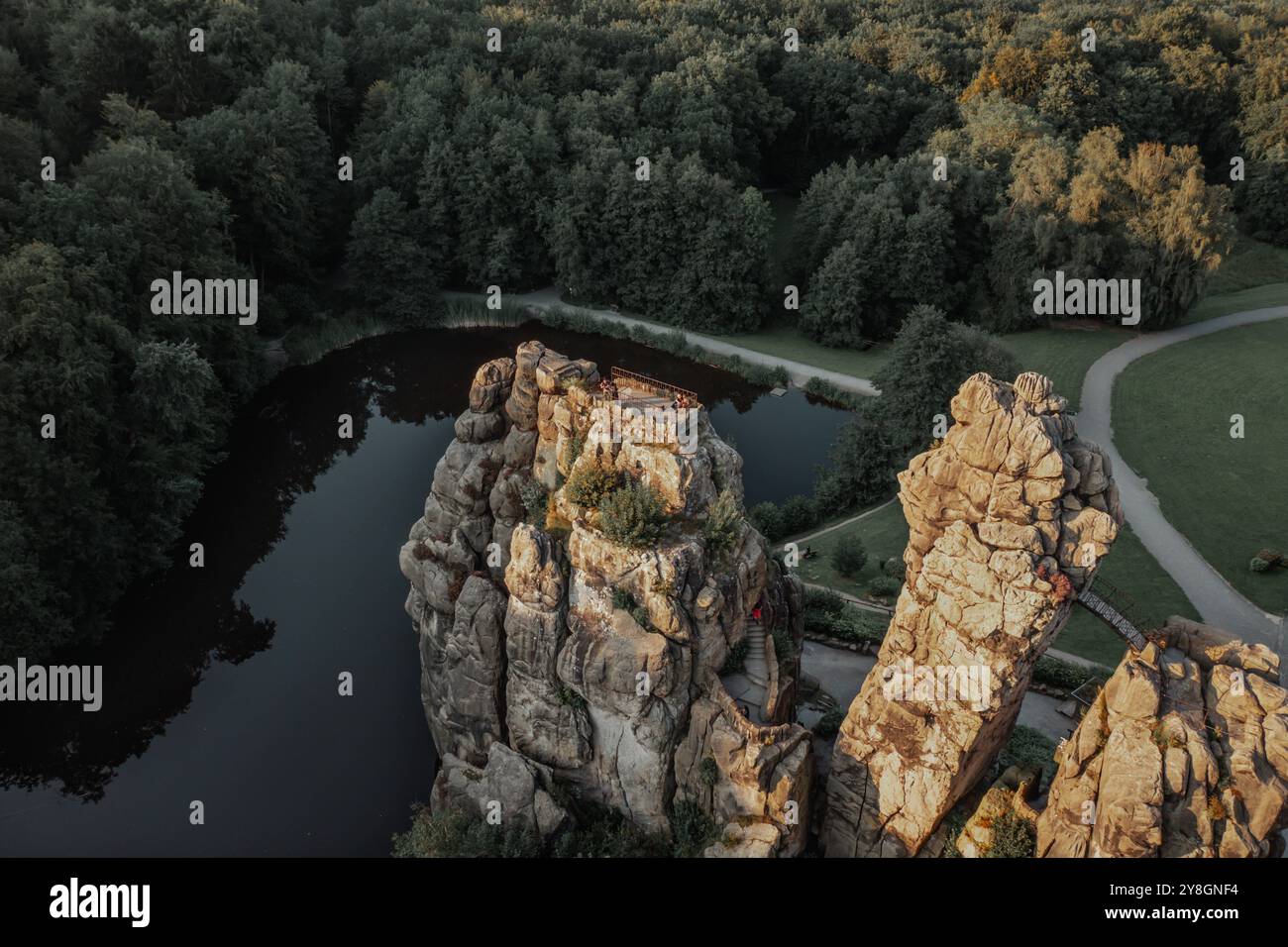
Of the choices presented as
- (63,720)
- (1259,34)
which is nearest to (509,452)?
(63,720)

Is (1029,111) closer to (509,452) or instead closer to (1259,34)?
(1259,34)

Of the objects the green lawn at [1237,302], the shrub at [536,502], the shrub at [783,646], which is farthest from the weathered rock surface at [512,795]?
the green lawn at [1237,302]

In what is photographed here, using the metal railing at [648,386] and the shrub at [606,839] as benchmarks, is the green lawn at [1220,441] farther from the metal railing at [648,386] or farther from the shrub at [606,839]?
the shrub at [606,839]

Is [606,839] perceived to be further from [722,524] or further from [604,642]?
[722,524]

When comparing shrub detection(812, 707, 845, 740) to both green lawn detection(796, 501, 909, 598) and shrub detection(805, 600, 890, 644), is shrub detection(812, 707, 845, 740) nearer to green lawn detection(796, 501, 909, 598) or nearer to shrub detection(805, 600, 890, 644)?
shrub detection(805, 600, 890, 644)

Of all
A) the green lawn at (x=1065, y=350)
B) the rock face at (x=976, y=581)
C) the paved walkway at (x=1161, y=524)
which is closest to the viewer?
the rock face at (x=976, y=581)
